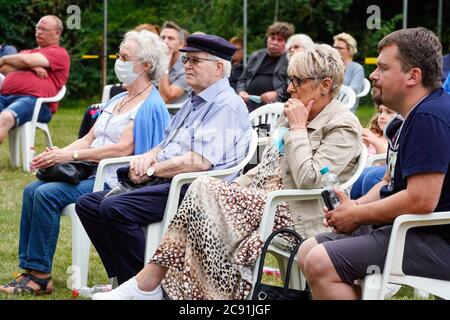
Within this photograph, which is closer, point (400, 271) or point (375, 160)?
point (400, 271)

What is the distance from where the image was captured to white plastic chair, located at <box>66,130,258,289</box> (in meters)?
4.73

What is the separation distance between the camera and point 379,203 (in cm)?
359

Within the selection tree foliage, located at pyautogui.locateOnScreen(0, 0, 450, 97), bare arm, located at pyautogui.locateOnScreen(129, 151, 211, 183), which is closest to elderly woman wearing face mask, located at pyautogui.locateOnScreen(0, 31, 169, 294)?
bare arm, located at pyautogui.locateOnScreen(129, 151, 211, 183)

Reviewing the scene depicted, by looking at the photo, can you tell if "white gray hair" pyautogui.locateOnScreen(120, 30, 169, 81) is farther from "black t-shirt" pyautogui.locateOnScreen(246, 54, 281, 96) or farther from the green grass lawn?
"black t-shirt" pyautogui.locateOnScreen(246, 54, 281, 96)

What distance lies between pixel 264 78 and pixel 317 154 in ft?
17.5

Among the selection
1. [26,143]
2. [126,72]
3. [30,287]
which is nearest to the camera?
[30,287]

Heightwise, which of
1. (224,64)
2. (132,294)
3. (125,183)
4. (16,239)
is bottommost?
(16,239)

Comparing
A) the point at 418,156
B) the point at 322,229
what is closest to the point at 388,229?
the point at 418,156

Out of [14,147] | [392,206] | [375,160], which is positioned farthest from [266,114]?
[14,147]

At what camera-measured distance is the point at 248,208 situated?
4.20m

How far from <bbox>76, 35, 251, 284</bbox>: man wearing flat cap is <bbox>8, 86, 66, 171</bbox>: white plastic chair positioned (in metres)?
4.74

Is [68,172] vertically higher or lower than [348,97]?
lower

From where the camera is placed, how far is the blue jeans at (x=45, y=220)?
517 cm

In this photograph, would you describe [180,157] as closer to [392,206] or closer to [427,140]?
[392,206]
